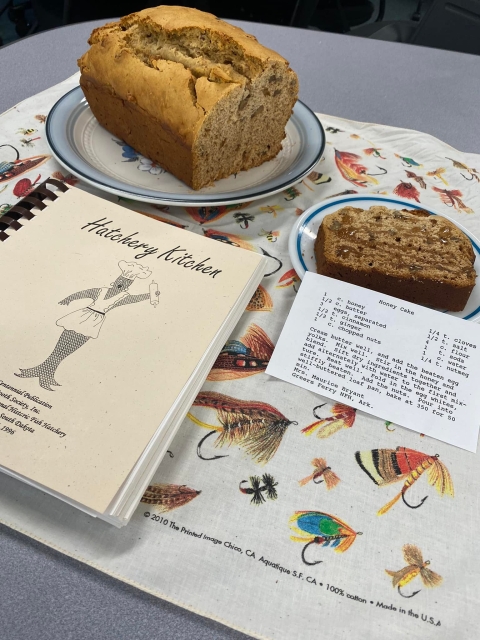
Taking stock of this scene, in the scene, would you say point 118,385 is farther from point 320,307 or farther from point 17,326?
point 320,307

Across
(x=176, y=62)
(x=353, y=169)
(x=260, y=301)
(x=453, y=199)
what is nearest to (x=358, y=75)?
(x=353, y=169)

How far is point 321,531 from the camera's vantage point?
1.89 feet

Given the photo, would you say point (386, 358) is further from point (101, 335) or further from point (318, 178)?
point (318, 178)

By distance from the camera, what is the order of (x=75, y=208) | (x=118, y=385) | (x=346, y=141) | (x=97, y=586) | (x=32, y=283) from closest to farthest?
(x=97, y=586)
(x=118, y=385)
(x=32, y=283)
(x=75, y=208)
(x=346, y=141)

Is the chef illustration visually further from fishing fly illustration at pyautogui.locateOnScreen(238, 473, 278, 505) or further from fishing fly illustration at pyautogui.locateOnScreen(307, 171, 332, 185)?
fishing fly illustration at pyautogui.locateOnScreen(307, 171, 332, 185)

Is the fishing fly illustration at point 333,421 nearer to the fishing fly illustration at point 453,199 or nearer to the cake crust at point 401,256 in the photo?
the cake crust at point 401,256

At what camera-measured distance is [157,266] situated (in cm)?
79

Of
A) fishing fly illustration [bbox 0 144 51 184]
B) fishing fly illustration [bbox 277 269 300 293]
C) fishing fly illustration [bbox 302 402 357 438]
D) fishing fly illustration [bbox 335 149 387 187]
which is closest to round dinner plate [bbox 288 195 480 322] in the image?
fishing fly illustration [bbox 277 269 300 293]

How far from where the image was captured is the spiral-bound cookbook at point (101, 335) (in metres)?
0.56

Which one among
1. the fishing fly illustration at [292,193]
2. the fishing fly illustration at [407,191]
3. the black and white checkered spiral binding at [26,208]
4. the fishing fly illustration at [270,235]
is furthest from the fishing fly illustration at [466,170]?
the black and white checkered spiral binding at [26,208]

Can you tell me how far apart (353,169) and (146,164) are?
0.48 meters

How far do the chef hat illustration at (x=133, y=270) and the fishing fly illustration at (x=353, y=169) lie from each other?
58cm

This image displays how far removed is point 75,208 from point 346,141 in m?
0.71

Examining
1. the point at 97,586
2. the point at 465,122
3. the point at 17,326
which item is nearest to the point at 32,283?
the point at 17,326
